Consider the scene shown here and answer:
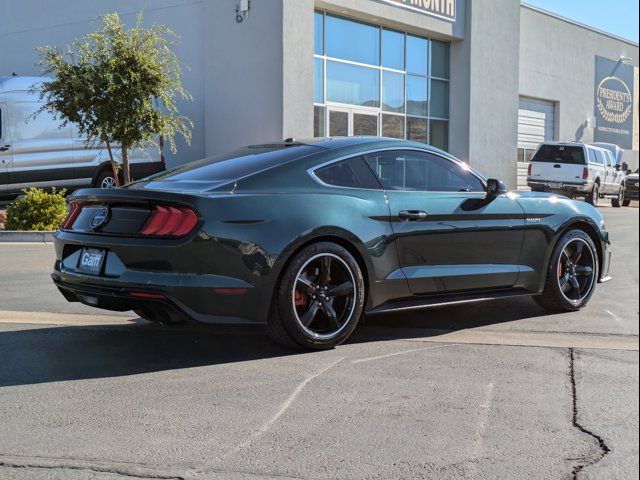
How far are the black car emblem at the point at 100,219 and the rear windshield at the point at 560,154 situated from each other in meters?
21.4

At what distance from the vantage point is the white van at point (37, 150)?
14.9 m

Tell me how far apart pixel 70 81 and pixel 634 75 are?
34729 millimetres

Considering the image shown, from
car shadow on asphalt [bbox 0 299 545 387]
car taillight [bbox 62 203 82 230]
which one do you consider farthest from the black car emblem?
car shadow on asphalt [bbox 0 299 545 387]

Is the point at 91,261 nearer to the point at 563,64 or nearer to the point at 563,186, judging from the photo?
the point at 563,186

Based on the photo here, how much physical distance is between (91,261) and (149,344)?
798 millimetres

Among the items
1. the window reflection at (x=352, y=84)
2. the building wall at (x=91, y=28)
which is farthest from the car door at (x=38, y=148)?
the window reflection at (x=352, y=84)

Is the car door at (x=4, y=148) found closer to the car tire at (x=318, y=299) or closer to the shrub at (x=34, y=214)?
the shrub at (x=34, y=214)

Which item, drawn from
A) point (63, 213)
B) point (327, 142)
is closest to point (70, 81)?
point (63, 213)

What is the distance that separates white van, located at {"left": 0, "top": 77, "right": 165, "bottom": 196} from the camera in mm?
14930

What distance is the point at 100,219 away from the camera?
5176 millimetres

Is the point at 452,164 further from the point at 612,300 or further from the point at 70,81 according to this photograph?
the point at 70,81

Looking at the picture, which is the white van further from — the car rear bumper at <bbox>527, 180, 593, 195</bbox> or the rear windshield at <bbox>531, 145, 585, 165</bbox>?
the rear windshield at <bbox>531, 145, 585, 165</bbox>

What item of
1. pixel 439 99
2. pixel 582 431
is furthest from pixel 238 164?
pixel 439 99

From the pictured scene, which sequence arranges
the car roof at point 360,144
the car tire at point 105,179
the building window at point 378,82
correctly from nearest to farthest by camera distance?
the car roof at point 360,144
the car tire at point 105,179
the building window at point 378,82
